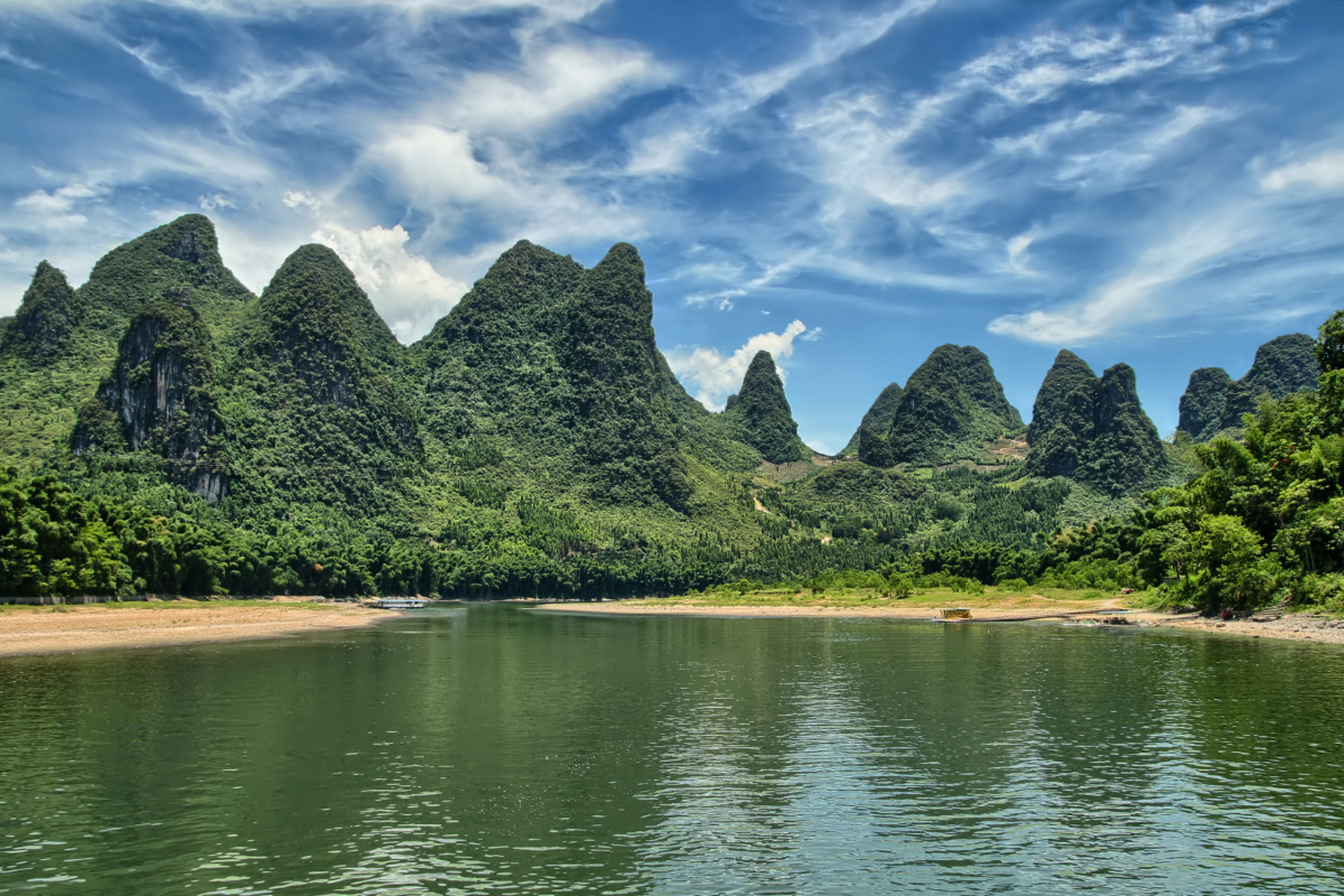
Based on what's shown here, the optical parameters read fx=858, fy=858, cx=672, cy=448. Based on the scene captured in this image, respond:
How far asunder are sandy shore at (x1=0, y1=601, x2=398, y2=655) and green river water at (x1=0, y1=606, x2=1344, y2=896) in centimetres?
1417

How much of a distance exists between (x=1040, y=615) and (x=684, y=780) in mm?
69906

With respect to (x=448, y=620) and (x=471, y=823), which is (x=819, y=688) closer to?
(x=471, y=823)

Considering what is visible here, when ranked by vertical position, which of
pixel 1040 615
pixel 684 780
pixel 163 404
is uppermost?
A: pixel 163 404

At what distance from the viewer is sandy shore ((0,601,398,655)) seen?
5338cm

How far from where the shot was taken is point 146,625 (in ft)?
217

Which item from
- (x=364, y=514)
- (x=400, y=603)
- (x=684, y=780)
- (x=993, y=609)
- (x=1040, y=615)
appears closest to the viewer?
(x=684, y=780)

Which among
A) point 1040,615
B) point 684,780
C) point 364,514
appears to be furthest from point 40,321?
point 684,780

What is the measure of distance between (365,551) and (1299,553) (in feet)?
393

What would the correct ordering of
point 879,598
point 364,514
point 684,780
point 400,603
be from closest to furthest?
1. point 684,780
2. point 879,598
3. point 400,603
4. point 364,514

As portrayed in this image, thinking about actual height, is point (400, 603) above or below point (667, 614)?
above

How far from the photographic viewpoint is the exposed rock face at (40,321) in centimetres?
17950

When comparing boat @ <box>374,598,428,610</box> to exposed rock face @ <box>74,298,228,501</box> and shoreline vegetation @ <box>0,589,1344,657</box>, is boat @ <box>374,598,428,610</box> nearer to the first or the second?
shoreline vegetation @ <box>0,589,1344,657</box>

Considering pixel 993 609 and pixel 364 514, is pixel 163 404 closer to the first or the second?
pixel 364 514

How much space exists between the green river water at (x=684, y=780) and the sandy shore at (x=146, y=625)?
1417 centimetres
